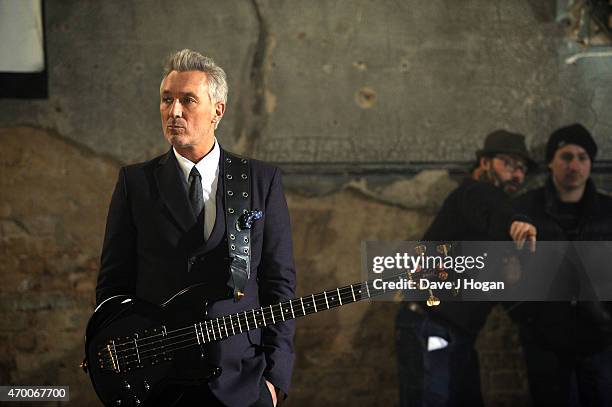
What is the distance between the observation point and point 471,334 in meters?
3.89

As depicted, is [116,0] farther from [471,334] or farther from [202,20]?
[471,334]

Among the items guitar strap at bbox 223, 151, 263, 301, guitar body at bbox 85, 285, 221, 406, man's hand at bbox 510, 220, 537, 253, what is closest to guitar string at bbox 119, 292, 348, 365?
guitar body at bbox 85, 285, 221, 406

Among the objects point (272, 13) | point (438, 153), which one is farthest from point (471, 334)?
point (272, 13)

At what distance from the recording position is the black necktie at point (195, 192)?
266 cm

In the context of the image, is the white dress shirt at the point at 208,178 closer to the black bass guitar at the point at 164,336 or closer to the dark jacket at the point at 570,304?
the black bass guitar at the point at 164,336

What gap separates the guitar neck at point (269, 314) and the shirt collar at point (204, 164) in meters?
0.52

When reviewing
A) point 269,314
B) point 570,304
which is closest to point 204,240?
point 269,314

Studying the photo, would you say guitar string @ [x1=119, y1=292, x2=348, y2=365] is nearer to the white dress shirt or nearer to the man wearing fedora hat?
the white dress shirt

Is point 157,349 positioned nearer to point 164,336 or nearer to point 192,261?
point 164,336

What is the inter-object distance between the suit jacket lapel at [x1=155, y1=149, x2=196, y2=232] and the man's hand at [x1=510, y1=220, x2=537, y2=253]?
6.12 ft

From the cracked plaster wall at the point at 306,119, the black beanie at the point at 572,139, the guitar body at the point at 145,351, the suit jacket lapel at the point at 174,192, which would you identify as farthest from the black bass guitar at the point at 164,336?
the black beanie at the point at 572,139

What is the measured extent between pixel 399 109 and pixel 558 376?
1589 mm

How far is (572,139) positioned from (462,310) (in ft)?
3.44

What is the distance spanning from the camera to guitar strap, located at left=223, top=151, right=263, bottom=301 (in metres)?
2.58
